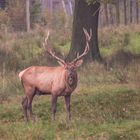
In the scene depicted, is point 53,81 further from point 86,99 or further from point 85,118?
point 86,99

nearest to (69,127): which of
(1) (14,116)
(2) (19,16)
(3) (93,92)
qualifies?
(1) (14,116)

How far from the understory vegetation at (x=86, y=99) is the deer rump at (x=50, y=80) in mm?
502

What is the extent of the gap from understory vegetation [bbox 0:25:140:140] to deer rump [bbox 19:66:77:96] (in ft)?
1.65

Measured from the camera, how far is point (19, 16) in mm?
39781

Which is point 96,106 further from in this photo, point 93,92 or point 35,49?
point 35,49

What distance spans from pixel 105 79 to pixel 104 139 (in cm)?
580

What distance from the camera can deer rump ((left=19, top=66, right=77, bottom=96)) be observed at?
1027 cm

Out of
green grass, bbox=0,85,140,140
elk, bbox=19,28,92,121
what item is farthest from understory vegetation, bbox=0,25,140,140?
elk, bbox=19,28,92,121

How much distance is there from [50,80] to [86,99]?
1995 millimetres

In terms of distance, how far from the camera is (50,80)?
10453 millimetres

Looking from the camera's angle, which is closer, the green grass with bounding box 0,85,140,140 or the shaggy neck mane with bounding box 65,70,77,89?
the green grass with bounding box 0,85,140,140

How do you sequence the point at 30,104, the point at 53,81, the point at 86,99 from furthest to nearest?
1. the point at 86,99
2. the point at 30,104
3. the point at 53,81

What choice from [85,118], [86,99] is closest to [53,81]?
[85,118]

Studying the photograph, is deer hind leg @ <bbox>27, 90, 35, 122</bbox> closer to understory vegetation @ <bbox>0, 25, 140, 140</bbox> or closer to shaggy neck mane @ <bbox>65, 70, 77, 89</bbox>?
understory vegetation @ <bbox>0, 25, 140, 140</bbox>
